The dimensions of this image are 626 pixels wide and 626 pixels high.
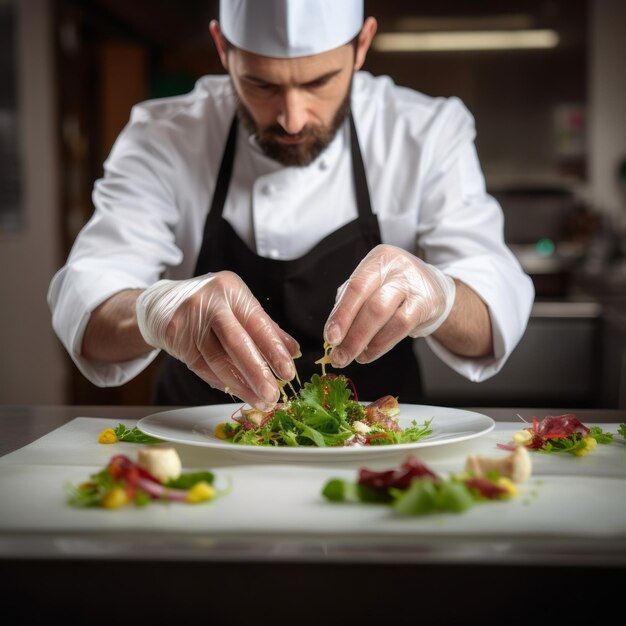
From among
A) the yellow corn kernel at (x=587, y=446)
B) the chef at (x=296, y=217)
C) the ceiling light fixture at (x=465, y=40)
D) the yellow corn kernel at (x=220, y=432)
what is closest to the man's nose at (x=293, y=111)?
the chef at (x=296, y=217)

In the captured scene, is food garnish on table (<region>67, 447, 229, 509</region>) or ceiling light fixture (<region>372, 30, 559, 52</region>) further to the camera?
ceiling light fixture (<region>372, 30, 559, 52</region>)

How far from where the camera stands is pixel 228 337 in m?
1.17

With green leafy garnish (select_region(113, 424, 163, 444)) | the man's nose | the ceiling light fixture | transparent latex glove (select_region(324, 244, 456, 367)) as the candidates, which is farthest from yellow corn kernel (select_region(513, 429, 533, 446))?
the ceiling light fixture

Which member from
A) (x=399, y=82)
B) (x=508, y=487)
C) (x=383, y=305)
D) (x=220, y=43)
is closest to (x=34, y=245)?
(x=399, y=82)

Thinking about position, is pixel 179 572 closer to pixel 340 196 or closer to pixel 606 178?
pixel 340 196

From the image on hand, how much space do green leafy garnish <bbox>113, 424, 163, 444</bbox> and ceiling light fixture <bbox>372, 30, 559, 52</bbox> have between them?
449cm

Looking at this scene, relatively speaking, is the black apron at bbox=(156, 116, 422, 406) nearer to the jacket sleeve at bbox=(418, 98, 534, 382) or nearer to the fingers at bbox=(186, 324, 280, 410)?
the jacket sleeve at bbox=(418, 98, 534, 382)

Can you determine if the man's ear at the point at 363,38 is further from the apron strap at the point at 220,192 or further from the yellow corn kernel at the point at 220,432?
the yellow corn kernel at the point at 220,432

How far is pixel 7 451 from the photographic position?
3.82 feet

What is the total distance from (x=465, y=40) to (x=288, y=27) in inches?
158

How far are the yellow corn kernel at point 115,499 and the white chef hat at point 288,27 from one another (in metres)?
1.04

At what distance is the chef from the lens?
5.18 feet

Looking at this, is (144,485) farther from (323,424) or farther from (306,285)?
(306,285)

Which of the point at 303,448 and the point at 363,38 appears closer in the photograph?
the point at 303,448
